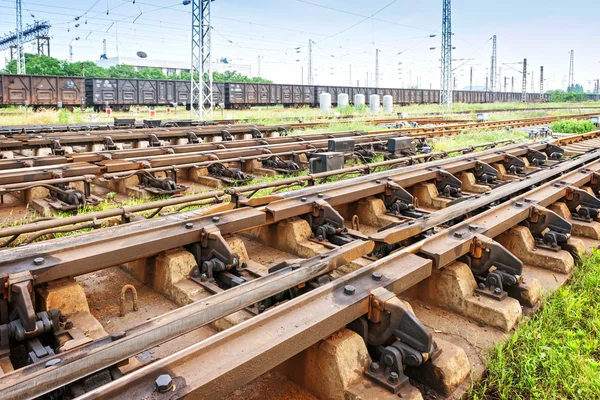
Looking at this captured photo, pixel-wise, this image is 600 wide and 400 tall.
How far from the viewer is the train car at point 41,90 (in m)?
28.8

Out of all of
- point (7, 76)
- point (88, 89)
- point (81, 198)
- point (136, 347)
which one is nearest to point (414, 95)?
point (88, 89)

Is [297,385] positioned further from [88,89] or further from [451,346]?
[88,89]

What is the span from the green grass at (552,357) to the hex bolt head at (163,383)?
1.40m

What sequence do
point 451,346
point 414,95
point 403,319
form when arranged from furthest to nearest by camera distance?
point 414,95 → point 451,346 → point 403,319

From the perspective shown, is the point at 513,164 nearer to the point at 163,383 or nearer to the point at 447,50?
the point at 163,383

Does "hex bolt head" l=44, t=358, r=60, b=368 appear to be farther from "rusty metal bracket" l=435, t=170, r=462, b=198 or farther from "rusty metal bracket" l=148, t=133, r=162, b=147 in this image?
"rusty metal bracket" l=148, t=133, r=162, b=147

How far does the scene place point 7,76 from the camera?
28609mm

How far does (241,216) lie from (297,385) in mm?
1549

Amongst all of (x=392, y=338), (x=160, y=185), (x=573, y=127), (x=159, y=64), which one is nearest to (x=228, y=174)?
(x=160, y=185)

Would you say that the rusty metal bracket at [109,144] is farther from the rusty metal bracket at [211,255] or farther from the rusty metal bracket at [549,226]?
the rusty metal bracket at [549,226]

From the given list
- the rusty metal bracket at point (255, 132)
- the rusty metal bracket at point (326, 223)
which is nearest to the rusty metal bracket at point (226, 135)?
the rusty metal bracket at point (255, 132)

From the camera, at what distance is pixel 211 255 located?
10.8 ft

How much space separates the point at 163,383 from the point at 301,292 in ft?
4.05

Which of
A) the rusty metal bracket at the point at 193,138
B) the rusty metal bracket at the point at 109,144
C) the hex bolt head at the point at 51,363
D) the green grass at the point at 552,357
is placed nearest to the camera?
the hex bolt head at the point at 51,363
